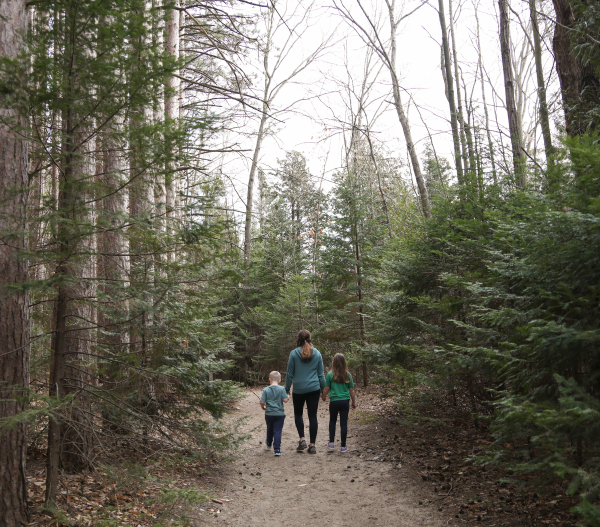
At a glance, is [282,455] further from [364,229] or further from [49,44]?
[364,229]

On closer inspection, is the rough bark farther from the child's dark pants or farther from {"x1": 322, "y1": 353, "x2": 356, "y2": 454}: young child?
{"x1": 322, "y1": 353, "x2": 356, "y2": 454}: young child

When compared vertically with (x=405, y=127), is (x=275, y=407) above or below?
below

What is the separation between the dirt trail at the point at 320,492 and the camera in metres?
5.12

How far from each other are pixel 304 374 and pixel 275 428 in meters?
1.18

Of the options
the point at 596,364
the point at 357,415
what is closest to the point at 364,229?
the point at 357,415

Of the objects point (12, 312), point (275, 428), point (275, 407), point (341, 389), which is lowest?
point (275, 428)

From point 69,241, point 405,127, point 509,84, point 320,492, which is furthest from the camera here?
point 405,127

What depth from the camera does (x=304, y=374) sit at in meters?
7.79

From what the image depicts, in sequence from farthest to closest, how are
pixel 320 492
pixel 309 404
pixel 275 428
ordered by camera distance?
pixel 275 428 < pixel 309 404 < pixel 320 492

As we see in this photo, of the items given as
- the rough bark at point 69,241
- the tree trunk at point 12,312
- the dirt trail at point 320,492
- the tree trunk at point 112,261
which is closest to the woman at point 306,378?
the dirt trail at point 320,492

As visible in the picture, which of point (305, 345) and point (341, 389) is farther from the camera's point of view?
point (305, 345)

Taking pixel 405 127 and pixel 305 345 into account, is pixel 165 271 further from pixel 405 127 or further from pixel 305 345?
pixel 405 127

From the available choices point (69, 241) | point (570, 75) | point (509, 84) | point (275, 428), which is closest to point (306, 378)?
point (275, 428)

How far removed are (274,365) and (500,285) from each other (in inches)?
668
